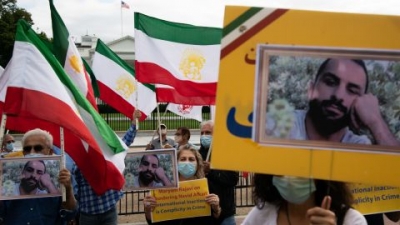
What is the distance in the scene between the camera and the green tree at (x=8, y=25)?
37844 millimetres

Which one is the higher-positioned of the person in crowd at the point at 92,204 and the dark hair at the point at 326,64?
the dark hair at the point at 326,64

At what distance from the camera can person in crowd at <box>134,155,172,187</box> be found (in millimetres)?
5023

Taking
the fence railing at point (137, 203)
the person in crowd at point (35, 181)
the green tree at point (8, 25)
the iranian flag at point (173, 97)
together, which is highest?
the green tree at point (8, 25)

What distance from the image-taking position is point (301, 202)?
7.87 feet

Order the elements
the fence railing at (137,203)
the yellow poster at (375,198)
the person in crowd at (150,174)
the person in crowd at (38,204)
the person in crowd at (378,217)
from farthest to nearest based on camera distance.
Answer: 1. the fence railing at (137,203)
2. the person in crowd at (150,174)
3. the person in crowd at (378,217)
4. the yellow poster at (375,198)
5. the person in crowd at (38,204)

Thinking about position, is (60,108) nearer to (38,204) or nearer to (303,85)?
(38,204)

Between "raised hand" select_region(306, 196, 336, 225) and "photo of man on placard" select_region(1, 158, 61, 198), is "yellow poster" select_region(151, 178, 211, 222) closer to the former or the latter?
"photo of man on placard" select_region(1, 158, 61, 198)

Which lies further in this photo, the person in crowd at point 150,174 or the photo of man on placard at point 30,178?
the person in crowd at point 150,174

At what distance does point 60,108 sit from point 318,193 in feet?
7.03

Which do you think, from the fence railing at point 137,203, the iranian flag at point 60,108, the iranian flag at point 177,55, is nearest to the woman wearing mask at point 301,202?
the iranian flag at point 60,108

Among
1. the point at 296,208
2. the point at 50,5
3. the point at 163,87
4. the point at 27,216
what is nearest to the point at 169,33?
the point at 163,87

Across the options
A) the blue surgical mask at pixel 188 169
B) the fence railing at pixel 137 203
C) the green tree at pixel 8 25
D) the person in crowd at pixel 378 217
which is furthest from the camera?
the green tree at pixel 8 25

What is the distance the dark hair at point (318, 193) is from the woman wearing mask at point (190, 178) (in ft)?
6.98

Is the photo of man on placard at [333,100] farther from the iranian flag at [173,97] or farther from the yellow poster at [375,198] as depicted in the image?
the iranian flag at [173,97]
